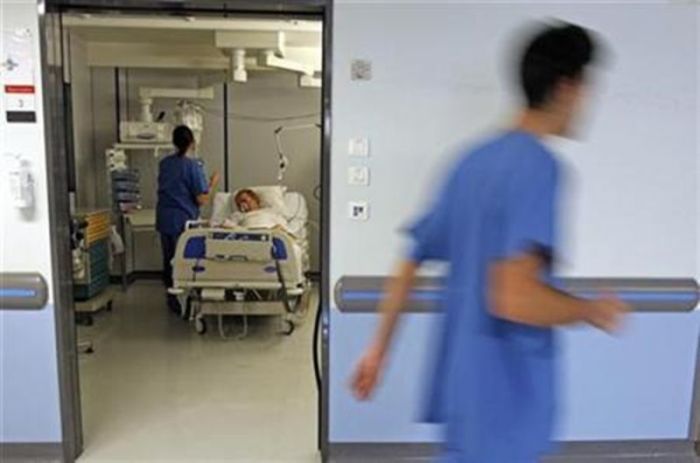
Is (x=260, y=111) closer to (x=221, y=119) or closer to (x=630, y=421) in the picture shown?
(x=221, y=119)

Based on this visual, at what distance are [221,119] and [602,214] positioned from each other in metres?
4.77

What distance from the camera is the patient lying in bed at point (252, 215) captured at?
4938mm

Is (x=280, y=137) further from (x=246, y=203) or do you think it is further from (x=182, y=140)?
(x=182, y=140)

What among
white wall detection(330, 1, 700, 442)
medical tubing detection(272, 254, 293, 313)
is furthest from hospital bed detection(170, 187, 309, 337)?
white wall detection(330, 1, 700, 442)

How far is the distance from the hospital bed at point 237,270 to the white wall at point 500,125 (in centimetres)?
180

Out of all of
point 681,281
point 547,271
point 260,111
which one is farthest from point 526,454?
point 260,111

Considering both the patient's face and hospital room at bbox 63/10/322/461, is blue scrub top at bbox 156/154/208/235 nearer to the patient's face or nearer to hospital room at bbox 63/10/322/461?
hospital room at bbox 63/10/322/461

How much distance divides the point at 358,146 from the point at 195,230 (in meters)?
2.12

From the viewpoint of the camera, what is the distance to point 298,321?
522cm

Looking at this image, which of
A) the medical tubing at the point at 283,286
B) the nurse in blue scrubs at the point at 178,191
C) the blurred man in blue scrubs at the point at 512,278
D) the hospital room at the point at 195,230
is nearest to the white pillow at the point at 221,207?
the hospital room at the point at 195,230

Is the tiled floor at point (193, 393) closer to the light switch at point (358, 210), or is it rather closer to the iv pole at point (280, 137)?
the light switch at point (358, 210)

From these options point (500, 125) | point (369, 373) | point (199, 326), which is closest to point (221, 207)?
point (199, 326)

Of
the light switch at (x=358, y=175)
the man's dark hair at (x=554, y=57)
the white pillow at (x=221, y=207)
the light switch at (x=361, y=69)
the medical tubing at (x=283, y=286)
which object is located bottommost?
the medical tubing at (x=283, y=286)

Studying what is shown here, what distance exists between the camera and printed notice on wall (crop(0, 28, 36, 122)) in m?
2.54
